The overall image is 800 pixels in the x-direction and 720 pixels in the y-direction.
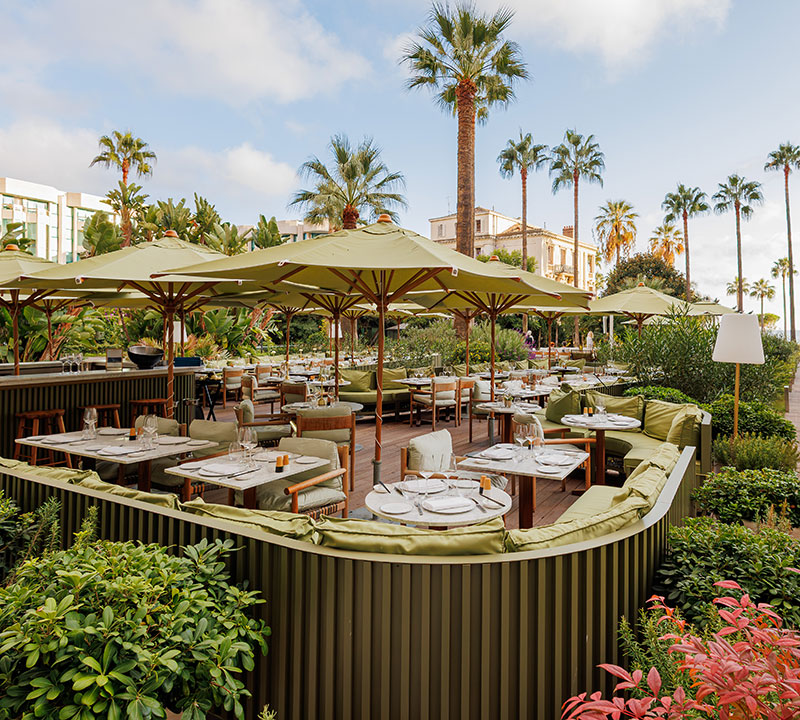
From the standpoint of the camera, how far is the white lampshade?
6.28 m

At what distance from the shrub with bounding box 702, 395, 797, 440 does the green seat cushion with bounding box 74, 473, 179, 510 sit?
23.2ft

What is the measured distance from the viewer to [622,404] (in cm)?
763

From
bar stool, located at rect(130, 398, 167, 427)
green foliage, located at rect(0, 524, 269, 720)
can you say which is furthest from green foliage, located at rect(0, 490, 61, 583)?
bar stool, located at rect(130, 398, 167, 427)

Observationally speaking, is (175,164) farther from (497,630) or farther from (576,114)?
(497,630)

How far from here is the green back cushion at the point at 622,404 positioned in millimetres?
7516

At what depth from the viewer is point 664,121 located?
19.8 meters

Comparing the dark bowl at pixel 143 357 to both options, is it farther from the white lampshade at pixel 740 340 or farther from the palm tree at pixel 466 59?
the white lampshade at pixel 740 340

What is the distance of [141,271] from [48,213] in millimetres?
49686

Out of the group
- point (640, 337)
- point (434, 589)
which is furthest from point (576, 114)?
point (434, 589)

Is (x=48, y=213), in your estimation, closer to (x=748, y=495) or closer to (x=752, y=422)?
(x=752, y=422)

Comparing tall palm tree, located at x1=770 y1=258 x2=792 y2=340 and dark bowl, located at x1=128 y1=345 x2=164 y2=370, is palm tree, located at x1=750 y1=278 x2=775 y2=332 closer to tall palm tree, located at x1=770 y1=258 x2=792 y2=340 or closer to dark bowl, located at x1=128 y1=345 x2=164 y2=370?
tall palm tree, located at x1=770 y1=258 x2=792 y2=340

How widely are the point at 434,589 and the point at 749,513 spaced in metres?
3.50

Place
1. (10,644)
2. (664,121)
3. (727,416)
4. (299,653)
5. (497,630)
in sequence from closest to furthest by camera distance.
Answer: (10,644)
(497,630)
(299,653)
(727,416)
(664,121)

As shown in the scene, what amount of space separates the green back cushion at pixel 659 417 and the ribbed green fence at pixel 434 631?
512 cm
